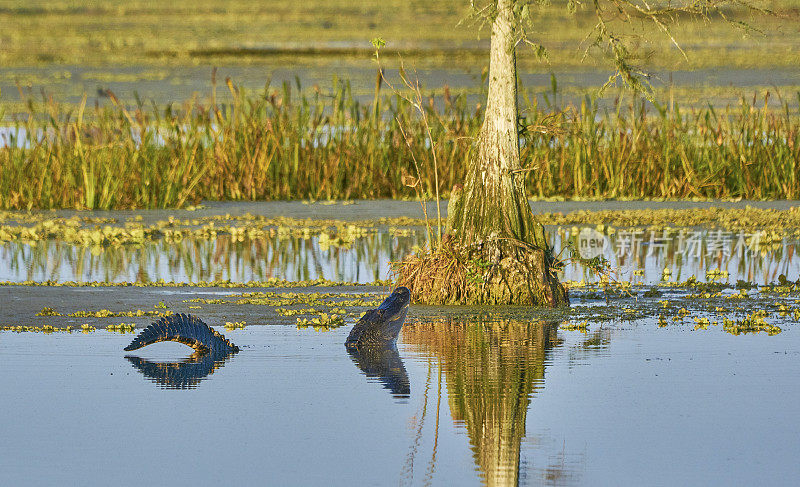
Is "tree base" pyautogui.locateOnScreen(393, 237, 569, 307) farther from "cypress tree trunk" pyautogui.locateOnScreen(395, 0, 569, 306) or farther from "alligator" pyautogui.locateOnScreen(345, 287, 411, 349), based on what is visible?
"alligator" pyautogui.locateOnScreen(345, 287, 411, 349)

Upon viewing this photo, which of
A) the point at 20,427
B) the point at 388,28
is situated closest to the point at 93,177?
the point at 20,427

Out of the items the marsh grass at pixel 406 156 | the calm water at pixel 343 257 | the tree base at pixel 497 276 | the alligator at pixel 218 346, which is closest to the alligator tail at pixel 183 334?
the alligator at pixel 218 346

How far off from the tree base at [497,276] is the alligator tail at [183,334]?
2.75m

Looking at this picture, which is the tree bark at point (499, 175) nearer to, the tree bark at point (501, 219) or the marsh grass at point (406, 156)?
the tree bark at point (501, 219)

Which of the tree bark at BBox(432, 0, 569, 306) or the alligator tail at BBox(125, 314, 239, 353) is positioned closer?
the alligator tail at BBox(125, 314, 239, 353)

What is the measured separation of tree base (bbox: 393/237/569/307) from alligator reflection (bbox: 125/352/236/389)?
9.22 ft

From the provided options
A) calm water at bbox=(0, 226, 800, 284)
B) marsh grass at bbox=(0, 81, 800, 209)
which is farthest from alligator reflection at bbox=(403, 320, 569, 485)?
marsh grass at bbox=(0, 81, 800, 209)

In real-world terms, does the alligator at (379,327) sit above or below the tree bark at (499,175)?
below

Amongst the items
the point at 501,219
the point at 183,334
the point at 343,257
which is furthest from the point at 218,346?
the point at 343,257

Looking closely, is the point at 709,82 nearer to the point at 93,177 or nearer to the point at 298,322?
the point at 93,177

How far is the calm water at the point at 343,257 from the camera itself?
14727 mm

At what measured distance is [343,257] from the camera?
16547 millimetres

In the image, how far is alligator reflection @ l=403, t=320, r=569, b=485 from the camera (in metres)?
6.91

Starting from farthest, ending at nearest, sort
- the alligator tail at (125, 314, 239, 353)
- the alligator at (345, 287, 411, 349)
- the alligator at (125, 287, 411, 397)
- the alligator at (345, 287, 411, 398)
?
1. the alligator at (345, 287, 411, 349)
2. the alligator tail at (125, 314, 239, 353)
3. the alligator at (345, 287, 411, 398)
4. the alligator at (125, 287, 411, 397)
